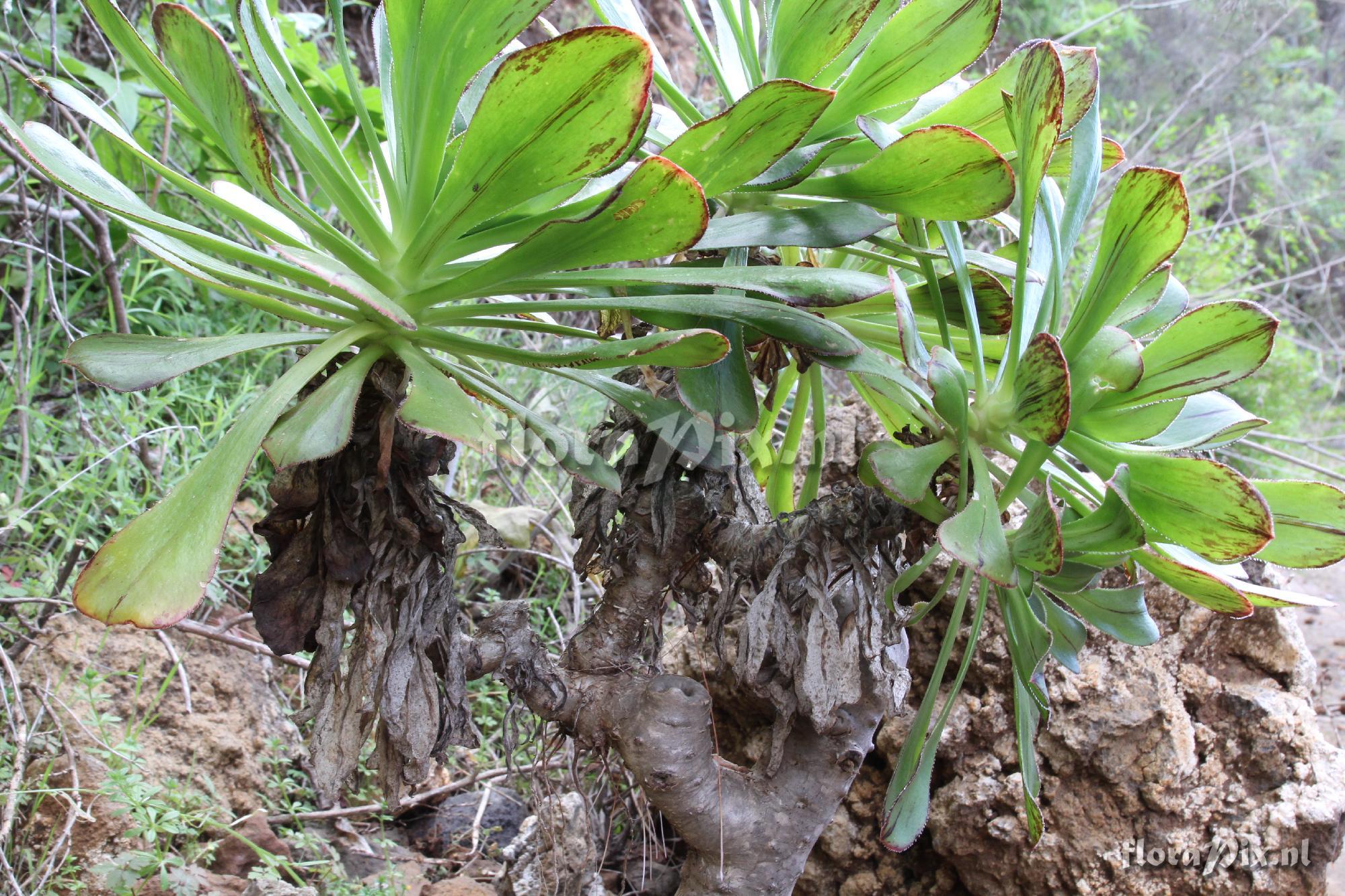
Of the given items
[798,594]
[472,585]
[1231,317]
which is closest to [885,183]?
[1231,317]

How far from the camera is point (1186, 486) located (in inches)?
31.4

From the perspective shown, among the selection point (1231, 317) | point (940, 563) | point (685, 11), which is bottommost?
point (940, 563)

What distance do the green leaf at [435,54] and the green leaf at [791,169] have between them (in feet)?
0.66

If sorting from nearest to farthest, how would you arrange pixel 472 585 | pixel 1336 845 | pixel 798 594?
pixel 798 594 → pixel 1336 845 → pixel 472 585

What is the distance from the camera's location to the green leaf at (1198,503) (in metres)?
0.76

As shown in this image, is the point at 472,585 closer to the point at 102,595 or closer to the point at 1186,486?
the point at 102,595

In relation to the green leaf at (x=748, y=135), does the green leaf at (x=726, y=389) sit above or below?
below

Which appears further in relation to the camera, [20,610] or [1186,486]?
[20,610]

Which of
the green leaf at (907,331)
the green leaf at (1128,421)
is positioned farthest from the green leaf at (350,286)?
the green leaf at (1128,421)

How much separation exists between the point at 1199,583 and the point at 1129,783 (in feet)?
2.23

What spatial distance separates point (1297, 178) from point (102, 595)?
7.51 meters

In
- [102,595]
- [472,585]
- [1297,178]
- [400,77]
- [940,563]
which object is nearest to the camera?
[102,595]

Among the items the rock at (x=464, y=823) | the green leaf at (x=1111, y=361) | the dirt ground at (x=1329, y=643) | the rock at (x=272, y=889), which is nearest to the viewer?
the green leaf at (x=1111, y=361)

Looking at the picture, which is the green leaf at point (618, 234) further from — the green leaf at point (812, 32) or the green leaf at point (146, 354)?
the green leaf at point (812, 32)
